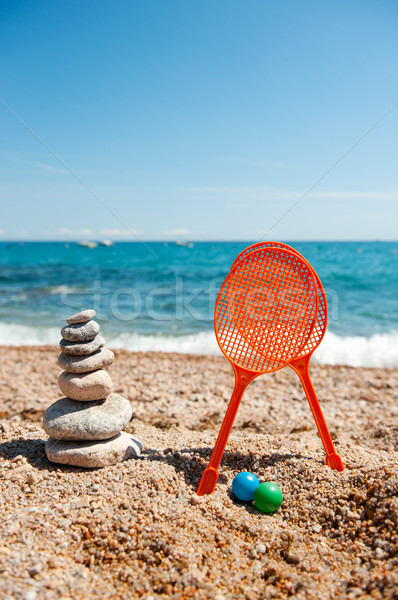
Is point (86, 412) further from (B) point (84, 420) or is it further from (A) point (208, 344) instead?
(A) point (208, 344)

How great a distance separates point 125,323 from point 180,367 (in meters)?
5.75

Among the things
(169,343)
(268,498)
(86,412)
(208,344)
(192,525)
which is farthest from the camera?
(169,343)

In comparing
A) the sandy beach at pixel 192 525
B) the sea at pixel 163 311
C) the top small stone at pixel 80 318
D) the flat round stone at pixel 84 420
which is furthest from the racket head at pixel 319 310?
the sea at pixel 163 311

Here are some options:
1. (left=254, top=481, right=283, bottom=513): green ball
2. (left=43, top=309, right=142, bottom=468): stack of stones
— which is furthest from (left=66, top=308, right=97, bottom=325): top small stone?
(left=254, top=481, right=283, bottom=513): green ball

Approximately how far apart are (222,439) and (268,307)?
48.7 inches

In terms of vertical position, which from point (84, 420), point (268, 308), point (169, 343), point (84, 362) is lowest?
point (169, 343)

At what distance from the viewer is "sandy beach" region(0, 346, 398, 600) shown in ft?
8.10

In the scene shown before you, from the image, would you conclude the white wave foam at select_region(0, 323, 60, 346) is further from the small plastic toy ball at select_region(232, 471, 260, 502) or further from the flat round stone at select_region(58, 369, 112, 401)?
the small plastic toy ball at select_region(232, 471, 260, 502)

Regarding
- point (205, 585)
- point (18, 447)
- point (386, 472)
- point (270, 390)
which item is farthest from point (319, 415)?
point (270, 390)

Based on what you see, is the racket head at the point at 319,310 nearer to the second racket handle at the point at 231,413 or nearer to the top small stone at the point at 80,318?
the second racket handle at the point at 231,413

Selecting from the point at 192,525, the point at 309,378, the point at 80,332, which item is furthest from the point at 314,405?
the point at 80,332

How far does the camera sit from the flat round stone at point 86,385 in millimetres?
3967

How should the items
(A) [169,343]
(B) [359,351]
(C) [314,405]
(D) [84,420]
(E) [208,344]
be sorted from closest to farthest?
1. (C) [314,405]
2. (D) [84,420]
3. (B) [359,351]
4. (E) [208,344]
5. (A) [169,343]

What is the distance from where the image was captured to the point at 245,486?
336 centimetres
